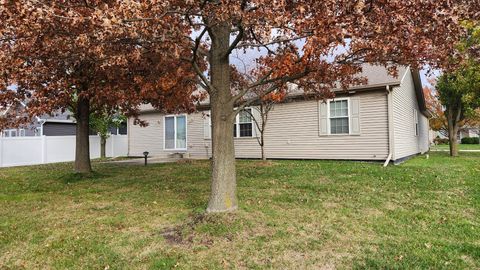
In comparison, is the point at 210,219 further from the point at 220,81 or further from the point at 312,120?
the point at 312,120

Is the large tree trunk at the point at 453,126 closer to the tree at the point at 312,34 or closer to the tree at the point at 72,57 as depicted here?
the tree at the point at 312,34

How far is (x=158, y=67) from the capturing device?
598cm

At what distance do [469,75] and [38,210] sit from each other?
1663cm

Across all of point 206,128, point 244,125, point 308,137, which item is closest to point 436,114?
point 308,137

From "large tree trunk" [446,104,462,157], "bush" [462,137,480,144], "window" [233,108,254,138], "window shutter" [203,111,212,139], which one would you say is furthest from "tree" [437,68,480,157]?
"bush" [462,137,480,144]

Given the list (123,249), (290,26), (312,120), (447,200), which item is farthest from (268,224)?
(312,120)

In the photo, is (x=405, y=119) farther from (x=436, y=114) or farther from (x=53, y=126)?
(x=53, y=126)

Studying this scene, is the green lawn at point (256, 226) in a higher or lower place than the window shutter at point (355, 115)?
lower

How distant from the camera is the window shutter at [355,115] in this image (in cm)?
1249

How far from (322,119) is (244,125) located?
3694 millimetres

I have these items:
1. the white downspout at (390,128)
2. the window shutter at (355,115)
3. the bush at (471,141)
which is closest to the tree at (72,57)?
the window shutter at (355,115)

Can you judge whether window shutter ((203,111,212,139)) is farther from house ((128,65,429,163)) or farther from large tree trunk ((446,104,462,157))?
large tree trunk ((446,104,462,157))

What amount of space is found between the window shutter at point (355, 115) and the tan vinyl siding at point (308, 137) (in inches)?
5.1

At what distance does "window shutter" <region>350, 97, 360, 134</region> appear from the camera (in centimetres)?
1249
